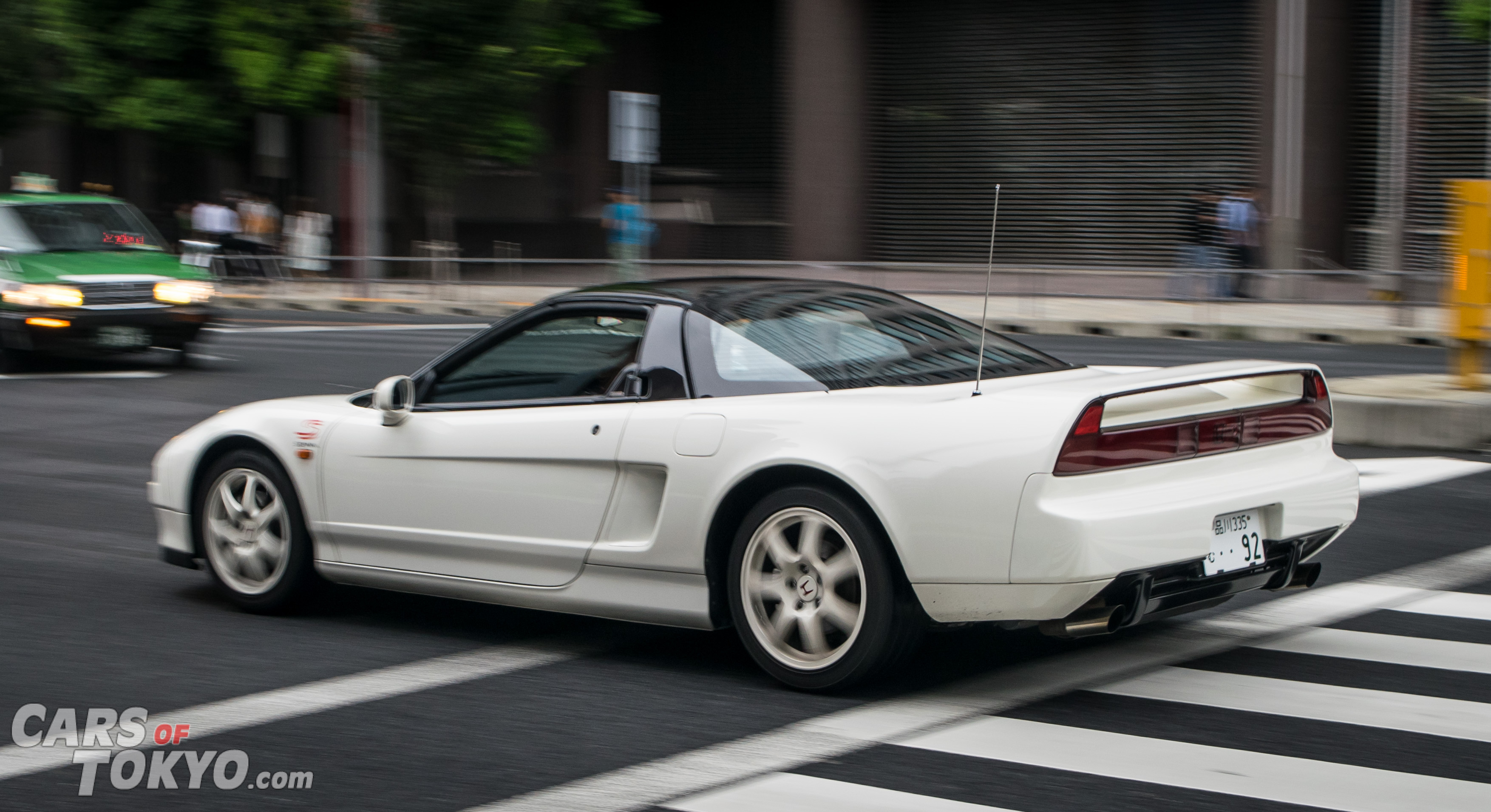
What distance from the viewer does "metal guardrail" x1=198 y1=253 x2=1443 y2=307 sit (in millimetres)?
21578

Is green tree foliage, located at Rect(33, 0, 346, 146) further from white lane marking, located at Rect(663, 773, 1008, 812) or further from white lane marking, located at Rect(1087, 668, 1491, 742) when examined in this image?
white lane marking, located at Rect(663, 773, 1008, 812)

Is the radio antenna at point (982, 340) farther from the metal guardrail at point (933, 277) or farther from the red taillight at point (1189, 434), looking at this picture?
the metal guardrail at point (933, 277)

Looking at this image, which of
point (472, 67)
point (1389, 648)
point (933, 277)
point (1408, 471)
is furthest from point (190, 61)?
point (1389, 648)

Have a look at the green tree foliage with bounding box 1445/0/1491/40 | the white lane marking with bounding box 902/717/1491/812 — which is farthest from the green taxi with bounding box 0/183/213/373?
the green tree foliage with bounding box 1445/0/1491/40

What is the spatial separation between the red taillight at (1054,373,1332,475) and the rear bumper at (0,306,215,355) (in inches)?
520

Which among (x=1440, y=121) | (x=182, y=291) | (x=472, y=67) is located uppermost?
(x=472, y=67)

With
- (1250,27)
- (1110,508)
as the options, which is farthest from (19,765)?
(1250,27)

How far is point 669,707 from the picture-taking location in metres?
5.02

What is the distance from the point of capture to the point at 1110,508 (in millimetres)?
4703

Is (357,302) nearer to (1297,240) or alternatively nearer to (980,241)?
(980,241)

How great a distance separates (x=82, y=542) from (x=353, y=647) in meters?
2.90

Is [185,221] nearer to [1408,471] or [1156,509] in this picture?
[1408,471]

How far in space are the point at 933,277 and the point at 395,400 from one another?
18.8m

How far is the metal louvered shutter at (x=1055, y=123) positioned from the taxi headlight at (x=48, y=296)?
1698 centimetres
